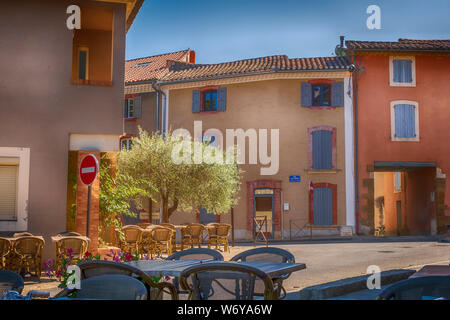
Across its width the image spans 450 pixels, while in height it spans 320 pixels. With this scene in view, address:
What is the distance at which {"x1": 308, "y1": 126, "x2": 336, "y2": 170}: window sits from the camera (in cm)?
3094

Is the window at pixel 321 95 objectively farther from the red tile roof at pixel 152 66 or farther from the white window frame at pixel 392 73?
the red tile roof at pixel 152 66

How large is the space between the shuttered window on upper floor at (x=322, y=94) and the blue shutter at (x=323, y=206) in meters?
4.35

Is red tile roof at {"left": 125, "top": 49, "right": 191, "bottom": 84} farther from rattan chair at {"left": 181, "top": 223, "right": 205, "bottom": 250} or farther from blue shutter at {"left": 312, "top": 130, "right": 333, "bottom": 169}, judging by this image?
rattan chair at {"left": 181, "top": 223, "right": 205, "bottom": 250}

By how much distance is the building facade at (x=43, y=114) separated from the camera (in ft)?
44.5

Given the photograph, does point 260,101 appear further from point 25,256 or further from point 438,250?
point 25,256

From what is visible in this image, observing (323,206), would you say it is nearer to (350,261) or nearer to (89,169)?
(350,261)

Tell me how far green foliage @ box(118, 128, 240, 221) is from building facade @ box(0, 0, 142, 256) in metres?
8.90

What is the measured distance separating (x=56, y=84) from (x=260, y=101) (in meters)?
18.7

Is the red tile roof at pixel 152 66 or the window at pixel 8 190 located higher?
the red tile roof at pixel 152 66

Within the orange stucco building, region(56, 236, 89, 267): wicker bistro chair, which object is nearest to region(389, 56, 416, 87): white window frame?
the orange stucco building

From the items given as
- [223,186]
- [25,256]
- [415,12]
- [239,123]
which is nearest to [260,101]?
[239,123]

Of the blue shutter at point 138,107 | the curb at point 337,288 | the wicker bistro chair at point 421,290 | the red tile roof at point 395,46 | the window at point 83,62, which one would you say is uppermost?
the red tile roof at point 395,46

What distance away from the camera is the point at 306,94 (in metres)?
31.3

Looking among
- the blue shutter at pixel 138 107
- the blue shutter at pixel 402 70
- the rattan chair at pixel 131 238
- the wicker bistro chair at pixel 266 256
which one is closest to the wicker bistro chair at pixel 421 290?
the wicker bistro chair at pixel 266 256
